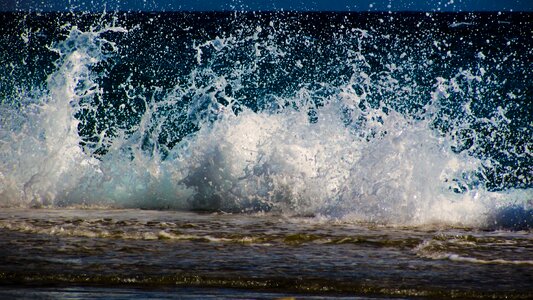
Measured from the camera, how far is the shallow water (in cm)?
565

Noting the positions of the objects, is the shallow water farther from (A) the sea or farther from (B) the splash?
(B) the splash

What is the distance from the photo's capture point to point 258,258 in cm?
659

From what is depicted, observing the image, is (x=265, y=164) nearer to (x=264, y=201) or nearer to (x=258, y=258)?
(x=264, y=201)

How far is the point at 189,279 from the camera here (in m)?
5.83

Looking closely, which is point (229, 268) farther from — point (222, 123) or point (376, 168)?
point (222, 123)

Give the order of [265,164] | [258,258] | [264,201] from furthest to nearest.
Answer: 1. [265,164]
2. [264,201]
3. [258,258]

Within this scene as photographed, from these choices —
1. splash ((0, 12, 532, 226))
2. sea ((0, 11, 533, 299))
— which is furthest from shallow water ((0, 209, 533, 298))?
splash ((0, 12, 532, 226))

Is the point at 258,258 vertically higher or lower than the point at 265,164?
lower

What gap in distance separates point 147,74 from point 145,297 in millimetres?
19873

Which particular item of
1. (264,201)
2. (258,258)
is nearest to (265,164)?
(264,201)

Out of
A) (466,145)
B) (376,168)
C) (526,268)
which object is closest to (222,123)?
(376,168)

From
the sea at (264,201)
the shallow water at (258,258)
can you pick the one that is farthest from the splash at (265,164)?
the shallow water at (258,258)

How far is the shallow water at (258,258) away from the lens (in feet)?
18.5

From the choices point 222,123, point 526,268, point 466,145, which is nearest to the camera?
point 526,268
